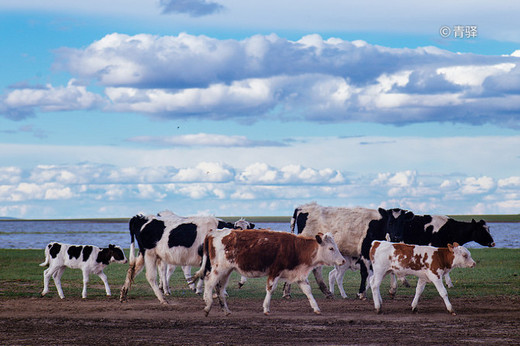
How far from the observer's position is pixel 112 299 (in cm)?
1944

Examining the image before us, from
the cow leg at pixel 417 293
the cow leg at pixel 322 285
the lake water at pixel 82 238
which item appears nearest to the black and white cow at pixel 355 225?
the cow leg at pixel 322 285

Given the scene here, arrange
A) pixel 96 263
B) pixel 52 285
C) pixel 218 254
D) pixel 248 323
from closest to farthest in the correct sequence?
pixel 248 323 → pixel 218 254 → pixel 96 263 → pixel 52 285

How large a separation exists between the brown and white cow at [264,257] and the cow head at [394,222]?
4289mm

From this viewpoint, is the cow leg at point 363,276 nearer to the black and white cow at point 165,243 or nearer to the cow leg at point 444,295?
the cow leg at point 444,295

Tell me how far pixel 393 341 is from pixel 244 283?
485 inches

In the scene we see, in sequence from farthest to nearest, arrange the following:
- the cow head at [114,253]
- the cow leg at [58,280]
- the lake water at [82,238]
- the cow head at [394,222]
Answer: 1. the lake water at [82,238]
2. the cow head at [114,253]
3. the cow head at [394,222]
4. the cow leg at [58,280]

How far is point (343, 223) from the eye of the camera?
20828 millimetres

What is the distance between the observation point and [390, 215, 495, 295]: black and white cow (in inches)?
921

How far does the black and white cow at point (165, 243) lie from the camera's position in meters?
18.6

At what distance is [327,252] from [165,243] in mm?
4620

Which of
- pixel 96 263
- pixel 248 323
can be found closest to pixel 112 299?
pixel 96 263

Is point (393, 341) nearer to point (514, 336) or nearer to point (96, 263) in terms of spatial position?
point (514, 336)

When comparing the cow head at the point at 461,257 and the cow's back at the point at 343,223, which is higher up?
the cow's back at the point at 343,223

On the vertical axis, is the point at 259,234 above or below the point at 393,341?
above
